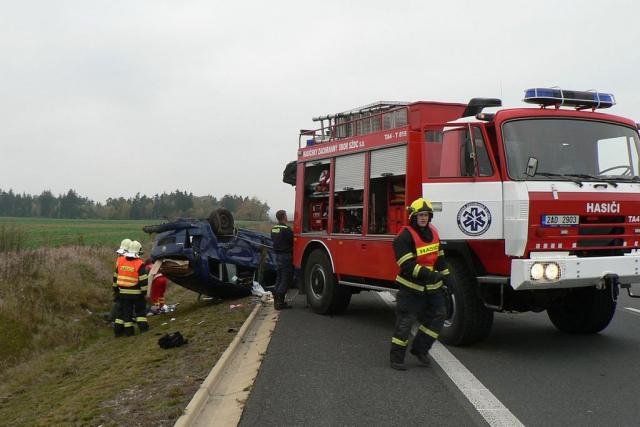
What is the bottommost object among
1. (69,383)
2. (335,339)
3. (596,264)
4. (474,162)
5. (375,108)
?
(69,383)

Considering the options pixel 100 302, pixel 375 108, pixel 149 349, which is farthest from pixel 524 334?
pixel 100 302

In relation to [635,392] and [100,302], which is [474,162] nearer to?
[635,392]

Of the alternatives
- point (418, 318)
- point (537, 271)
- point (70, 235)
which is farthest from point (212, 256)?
point (70, 235)

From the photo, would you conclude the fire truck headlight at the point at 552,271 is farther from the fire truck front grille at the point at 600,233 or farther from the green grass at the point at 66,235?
the green grass at the point at 66,235

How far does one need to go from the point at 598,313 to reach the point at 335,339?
3.29 m

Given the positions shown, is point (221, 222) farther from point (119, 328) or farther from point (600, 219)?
point (600, 219)

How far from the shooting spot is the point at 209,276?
459 inches

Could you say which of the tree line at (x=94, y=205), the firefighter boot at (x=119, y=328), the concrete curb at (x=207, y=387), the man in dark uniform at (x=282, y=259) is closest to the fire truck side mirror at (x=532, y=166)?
the concrete curb at (x=207, y=387)

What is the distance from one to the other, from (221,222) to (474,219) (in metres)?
7.33

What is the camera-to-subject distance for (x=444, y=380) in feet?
18.1

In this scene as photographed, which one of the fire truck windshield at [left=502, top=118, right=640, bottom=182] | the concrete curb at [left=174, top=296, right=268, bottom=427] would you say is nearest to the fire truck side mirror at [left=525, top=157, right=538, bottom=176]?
the fire truck windshield at [left=502, top=118, right=640, bottom=182]

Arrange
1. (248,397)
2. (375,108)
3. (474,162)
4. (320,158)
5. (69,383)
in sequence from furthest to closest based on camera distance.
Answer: (320,158), (375,108), (69,383), (474,162), (248,397)

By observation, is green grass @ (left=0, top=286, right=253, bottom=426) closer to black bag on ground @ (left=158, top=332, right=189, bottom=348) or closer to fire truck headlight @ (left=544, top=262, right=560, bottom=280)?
black bag on ground @ (left=158, top=332, right=189, bottom=348)

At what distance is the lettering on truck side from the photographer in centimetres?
616
